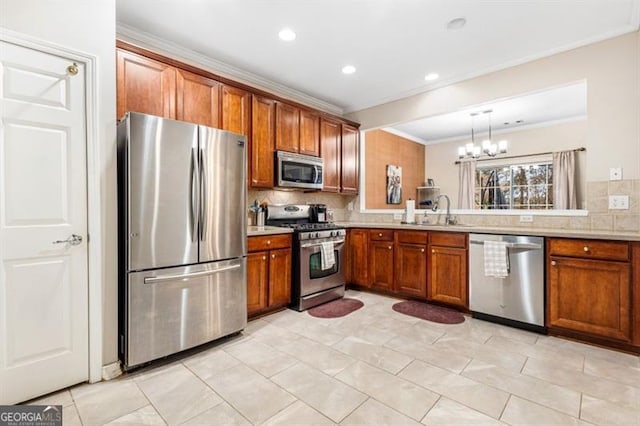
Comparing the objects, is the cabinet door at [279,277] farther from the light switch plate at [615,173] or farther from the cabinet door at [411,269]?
the light switch plate at [615,173]

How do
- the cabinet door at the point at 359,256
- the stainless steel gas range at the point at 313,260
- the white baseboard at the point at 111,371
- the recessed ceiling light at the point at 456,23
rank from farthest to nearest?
the cabinet door at the point at 359,256 → the stainless steel gas range at the point at 313,260 → the recessed ceiling light at the point at 456,23 → the white baseboard at the point at 111,371

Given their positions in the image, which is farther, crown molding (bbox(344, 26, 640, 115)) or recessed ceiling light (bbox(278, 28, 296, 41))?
recessed ceiling light (bbox(278, 28, 296, 41))

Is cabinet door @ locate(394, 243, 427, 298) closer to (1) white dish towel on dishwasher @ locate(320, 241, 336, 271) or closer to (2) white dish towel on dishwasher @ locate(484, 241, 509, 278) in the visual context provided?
(2) white dish towel on dishwasher @ locate(484, 241, 509, 278)

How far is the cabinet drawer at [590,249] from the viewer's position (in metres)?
2.42

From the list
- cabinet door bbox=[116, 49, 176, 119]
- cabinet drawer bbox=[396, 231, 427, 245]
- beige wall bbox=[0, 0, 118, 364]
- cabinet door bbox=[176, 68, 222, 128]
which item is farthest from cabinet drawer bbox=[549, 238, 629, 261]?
cabinet door bbox=[116, 49, 176, 119]

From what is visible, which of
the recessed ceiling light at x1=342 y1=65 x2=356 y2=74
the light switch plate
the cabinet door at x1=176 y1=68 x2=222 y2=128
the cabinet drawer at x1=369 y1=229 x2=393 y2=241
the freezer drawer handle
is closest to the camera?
the freezer drawer handle

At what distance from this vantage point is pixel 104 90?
81.0 inches

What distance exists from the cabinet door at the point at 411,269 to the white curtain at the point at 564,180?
405 centimetres

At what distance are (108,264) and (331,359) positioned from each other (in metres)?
1.73

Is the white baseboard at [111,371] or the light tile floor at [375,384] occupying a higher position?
the white baseboard at [111,371]

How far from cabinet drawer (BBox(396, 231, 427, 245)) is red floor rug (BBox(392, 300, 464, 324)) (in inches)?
29.4

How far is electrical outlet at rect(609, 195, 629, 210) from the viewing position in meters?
2.75

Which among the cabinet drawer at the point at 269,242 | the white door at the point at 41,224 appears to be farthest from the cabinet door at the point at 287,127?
the white door at the point at 41,224

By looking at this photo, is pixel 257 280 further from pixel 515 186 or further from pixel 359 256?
pixel 515 186
